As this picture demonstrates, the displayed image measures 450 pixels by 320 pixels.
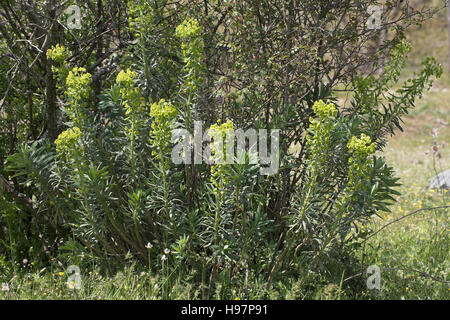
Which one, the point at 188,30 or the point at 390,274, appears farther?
the point at 390,274

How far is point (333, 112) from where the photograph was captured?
2.57m

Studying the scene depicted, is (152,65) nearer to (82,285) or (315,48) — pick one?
(315,48)

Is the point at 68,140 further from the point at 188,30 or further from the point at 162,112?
the point at 188,30

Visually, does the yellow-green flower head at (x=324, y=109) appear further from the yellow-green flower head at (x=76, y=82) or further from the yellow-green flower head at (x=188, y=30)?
the yellow-green flower head at (x=76, y=82)

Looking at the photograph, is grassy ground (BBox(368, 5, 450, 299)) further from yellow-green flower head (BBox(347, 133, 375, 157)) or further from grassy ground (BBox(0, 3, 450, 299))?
yellow-green flower head (BBox(347, 133, 375, 157))

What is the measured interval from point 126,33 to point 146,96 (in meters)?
0.61

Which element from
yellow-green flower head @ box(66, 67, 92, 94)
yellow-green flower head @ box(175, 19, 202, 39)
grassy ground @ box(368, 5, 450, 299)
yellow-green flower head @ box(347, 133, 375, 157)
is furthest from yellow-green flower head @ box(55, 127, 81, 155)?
grassy ground @ box(368, 5, 450, 299)

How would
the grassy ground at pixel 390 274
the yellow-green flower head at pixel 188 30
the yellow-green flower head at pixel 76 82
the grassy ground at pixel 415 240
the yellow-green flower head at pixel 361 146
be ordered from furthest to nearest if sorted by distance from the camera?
the grassy ground at pixel 415 240 → the grassy ground at pixel 390 274 → the yellow-green flower head at pixel 76 82 → the yellow-green flower head at pixel 188 30 → the yellow-green flower head at pixel 361 146

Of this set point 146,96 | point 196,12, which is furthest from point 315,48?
point 146,96

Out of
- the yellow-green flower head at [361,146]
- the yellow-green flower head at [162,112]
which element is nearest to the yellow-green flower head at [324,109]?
the yellow-green flower head at [361,146]

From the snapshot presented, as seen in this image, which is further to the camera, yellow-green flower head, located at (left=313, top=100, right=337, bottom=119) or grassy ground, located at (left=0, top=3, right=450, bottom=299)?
grassy ground, located at (left=0, top=3, right=450, bottom=299)

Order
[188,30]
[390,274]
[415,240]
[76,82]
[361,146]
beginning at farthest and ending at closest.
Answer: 1. [415,240]
2. [390,274]
3. [76,82]
4. [188,30]
5. [361,146]

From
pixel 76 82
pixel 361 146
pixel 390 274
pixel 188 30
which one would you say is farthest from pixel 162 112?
pixel 390 274

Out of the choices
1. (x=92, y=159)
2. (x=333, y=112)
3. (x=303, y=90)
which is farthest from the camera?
(x=303, y=90)
